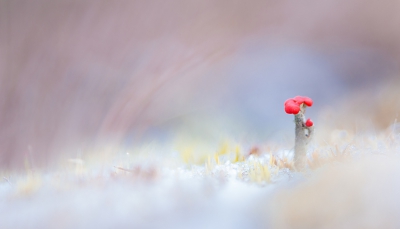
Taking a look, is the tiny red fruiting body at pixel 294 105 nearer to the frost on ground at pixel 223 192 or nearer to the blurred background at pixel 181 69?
the frost on ground at pixel 223 192

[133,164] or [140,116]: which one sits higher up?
[140,116]

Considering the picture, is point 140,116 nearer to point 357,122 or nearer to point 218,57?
point 218,57

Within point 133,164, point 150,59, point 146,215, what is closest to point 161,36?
point 150,59

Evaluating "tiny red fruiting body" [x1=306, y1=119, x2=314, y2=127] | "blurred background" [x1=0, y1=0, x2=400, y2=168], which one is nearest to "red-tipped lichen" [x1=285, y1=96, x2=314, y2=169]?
"tiny red fruiting body" [x1=306, y1=119, x2=314, y2=127]

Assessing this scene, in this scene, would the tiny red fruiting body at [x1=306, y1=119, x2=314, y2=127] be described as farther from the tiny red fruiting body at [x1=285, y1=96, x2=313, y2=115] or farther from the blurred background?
the blurred background

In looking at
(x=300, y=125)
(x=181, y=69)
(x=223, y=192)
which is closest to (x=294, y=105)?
(x=300, y=125)

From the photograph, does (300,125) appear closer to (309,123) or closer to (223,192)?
(309,123)
